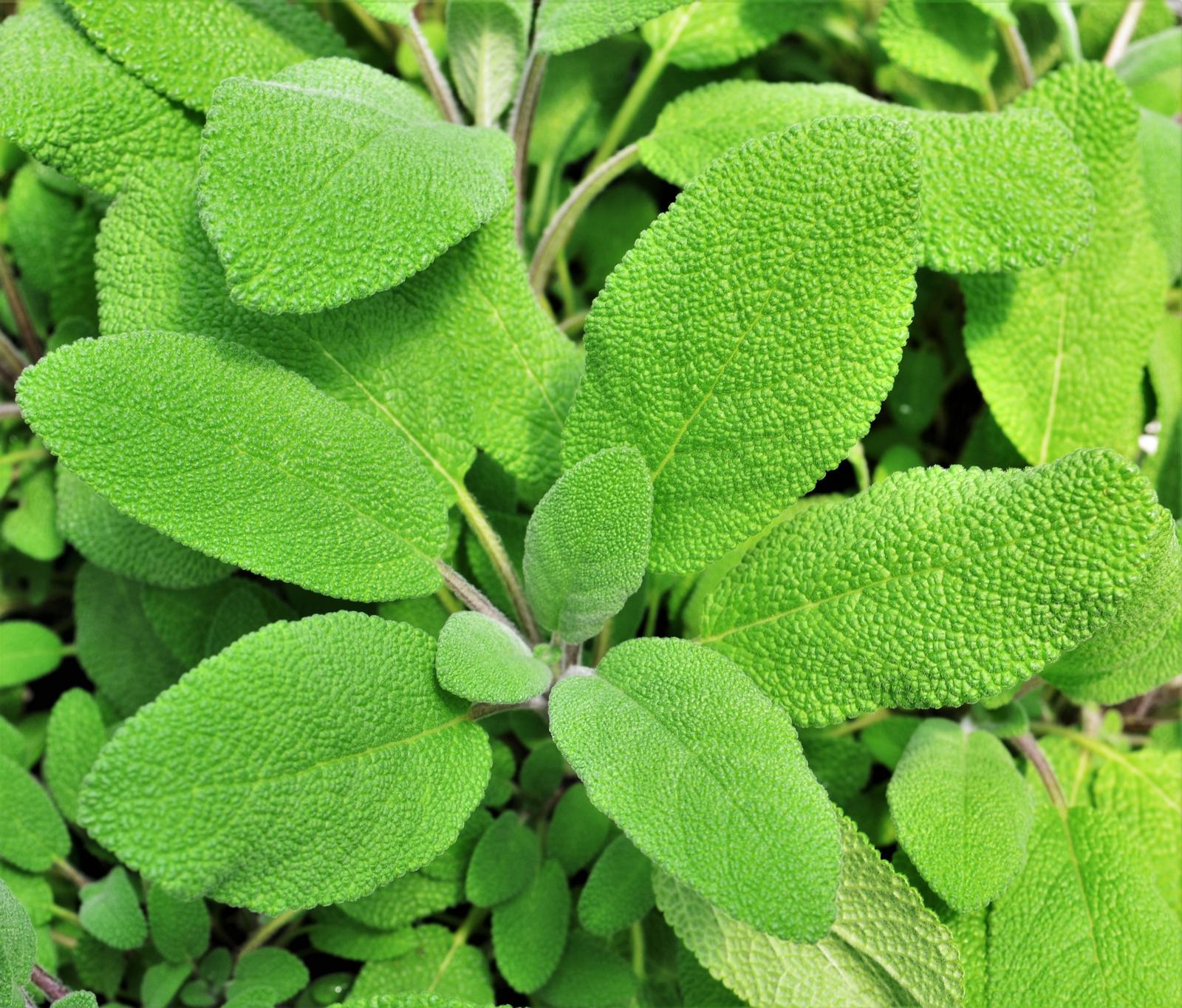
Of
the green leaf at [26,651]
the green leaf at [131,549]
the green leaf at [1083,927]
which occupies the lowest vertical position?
the green leaf at [1083,927]

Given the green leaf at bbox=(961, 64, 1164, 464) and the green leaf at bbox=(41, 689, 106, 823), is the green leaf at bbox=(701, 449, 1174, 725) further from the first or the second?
the green leaf at bbox=(41, 689, 106, 823)

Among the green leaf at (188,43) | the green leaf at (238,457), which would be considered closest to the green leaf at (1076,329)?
the green leaf at (238,457)

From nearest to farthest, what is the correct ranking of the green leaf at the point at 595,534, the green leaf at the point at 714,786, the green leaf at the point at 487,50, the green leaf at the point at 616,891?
the green leaf at the point at 714,786, the green leaf at the point at 595,534, the green leaf at the point at 616,891, the green leaf at the point at 487,50

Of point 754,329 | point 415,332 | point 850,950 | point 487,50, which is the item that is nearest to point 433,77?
point 487,50

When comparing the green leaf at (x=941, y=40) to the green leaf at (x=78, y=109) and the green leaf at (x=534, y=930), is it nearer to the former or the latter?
the green leaf at (x=78, y=109)

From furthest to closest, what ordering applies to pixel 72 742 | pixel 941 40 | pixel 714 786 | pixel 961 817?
1. pixel 941 40
2. pixel 72 742
3. pixel 961 817
4. pixel 714 786

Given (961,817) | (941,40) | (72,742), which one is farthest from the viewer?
(941,40)

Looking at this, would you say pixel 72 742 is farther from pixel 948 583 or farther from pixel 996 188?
pixel 996 188

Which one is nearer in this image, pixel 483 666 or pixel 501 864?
pixel 483 666
